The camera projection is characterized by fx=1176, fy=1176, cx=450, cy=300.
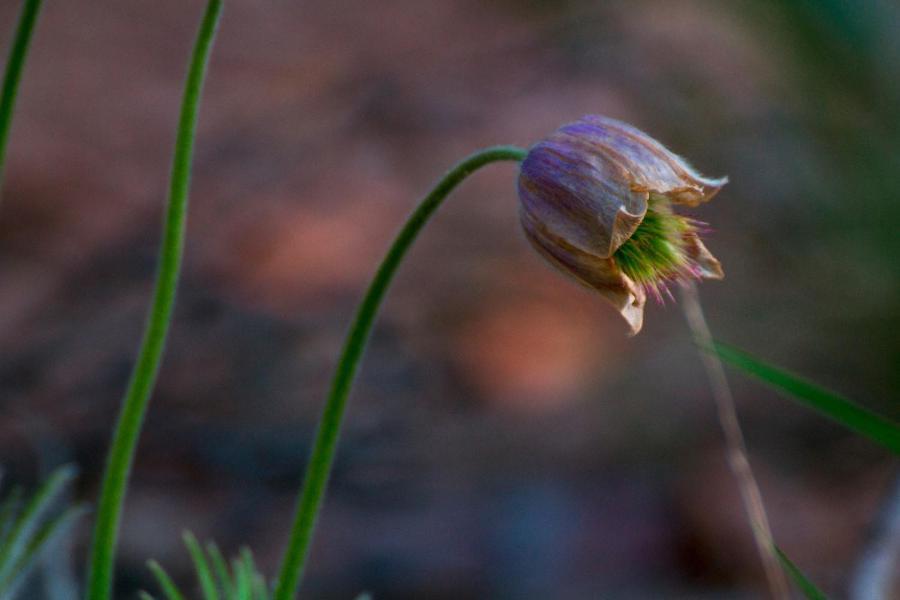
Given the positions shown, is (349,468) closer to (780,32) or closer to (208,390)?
(208,390)

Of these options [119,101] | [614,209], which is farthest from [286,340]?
[614,209]

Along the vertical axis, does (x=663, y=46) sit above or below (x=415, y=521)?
above

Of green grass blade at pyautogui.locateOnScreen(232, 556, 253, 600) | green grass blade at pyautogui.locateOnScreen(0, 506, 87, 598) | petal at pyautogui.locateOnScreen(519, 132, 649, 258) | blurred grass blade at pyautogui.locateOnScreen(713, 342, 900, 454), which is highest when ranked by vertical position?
petal at pyautogui.locateOnScreen(519, 132, 649, 258)

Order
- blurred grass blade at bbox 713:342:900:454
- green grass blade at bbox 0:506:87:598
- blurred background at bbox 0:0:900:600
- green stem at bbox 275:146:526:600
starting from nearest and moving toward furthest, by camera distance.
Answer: blurred grass blade at bbox 713:342:900:454
green stem at bbox 275:146:526:600
green grass blade at bbox 0:506:87:598
blurred background at bbox 0:0:900:600

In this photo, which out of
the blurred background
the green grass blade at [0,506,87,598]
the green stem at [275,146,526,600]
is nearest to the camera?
the green stem at [275,146,526,600]

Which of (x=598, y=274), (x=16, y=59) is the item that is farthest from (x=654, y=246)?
(x=16, y=59)

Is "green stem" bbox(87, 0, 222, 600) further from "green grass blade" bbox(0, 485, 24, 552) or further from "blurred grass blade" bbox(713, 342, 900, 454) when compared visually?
"blurred grass blade" bbox(713, 342, 900, 454)

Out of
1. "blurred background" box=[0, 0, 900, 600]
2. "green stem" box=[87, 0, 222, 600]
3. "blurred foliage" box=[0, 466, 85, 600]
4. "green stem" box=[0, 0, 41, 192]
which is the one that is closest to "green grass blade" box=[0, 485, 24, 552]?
"blurred foliage" box=[0, 466, 85, 600]
